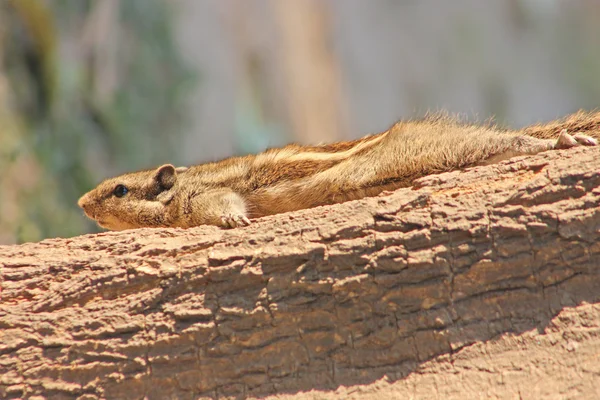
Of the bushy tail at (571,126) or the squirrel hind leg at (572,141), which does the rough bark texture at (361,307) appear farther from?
the bushy tail at (571,126)

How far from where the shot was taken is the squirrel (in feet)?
12.1

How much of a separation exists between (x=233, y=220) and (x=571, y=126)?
1829 millimetres

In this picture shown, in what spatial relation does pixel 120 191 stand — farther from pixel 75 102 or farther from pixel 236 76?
pixel 236 76

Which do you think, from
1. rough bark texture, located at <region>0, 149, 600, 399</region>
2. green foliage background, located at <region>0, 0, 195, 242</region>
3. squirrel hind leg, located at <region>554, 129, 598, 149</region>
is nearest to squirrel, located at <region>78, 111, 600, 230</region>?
squirrel hind leg, located at <region>554, 129, 598, 149</region>

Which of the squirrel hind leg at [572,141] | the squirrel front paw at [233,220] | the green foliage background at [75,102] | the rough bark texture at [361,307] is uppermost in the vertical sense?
the green foliage background at [75,102]

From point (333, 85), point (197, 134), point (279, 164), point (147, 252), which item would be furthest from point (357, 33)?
point (147, 252)

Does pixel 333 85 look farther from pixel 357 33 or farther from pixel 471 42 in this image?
pixel 471 42

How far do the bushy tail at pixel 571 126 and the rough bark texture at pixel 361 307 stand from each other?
0.42 metres

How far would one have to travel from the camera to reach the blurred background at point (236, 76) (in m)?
9.02

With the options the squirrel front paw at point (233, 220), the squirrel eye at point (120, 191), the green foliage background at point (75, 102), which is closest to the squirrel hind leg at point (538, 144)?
the squirrel front paw at point (233, 220)

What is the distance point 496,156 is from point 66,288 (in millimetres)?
2206

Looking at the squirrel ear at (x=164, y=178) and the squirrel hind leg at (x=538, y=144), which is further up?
the squirrel ear at (x=164, y=178)

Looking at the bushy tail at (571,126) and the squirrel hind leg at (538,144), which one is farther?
the bushy tail at (571,126)

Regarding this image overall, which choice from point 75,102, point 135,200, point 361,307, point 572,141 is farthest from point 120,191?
point 75,102
